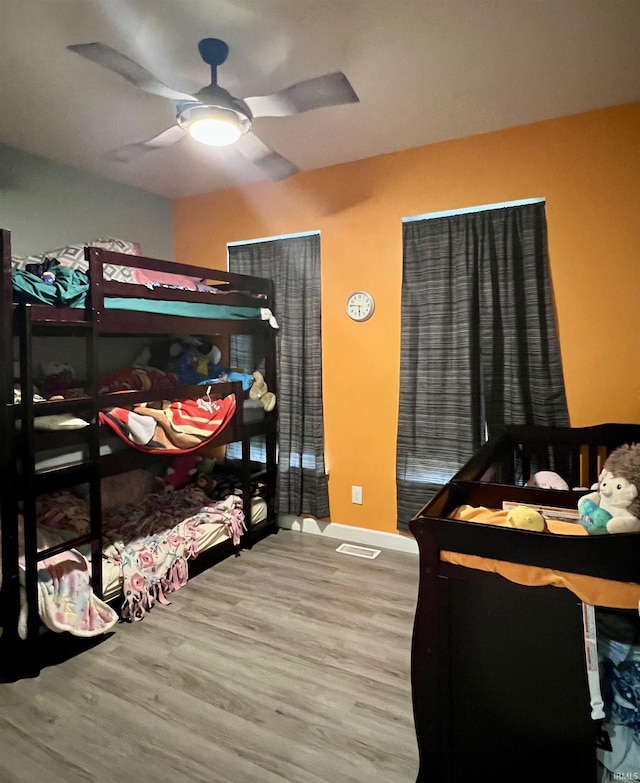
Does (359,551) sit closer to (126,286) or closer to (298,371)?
(298,371)

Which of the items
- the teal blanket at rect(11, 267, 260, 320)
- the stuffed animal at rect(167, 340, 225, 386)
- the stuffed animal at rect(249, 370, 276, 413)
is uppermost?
the teal blanket at rect(11, 267, 260, 320)

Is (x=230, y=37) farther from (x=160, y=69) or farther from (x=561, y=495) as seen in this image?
(x=561, y=495)

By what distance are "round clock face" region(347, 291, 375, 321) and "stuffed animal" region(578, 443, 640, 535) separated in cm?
211

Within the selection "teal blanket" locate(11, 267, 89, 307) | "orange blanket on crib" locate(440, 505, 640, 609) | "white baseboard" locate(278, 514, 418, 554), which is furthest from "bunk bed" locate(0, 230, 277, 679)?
"orange blanket on crib" locate(440, 505, 640, 609)

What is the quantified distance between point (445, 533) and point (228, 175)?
2952 millimetres

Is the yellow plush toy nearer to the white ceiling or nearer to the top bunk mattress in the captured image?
the white ceiling

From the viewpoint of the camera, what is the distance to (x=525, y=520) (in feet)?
4.87

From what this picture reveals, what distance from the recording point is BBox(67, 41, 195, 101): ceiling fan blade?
1.61 meters

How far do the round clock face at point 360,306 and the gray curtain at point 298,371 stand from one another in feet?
0.80

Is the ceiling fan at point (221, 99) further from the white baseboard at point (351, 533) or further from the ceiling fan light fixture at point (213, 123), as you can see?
the white baseboard at point (351, 533)

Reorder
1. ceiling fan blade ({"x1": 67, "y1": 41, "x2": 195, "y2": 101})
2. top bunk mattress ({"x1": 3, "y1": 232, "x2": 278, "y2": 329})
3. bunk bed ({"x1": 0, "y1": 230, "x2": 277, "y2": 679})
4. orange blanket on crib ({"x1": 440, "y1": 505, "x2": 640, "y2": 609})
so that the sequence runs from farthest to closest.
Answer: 1. top bunk mattress ({"x1": 3, "y1": 232, "x2": 278, "y2": 329})
2. bunk bed ({"x1": 0, "y1": 230, "x2": 277, "y2": 679})
3. ceiling fan blade ({"x1": 67, "y1": 41, "x2": 195, "y2": 101})
4. orange blanket on crib ({"x1": 440, "y1": 505, "x2": 640, "y2": 609})

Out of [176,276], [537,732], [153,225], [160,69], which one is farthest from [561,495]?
[153,225]

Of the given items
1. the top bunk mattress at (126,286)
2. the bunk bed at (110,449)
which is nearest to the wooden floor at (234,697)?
the bunk bed at (110,449)

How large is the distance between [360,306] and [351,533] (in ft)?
5.09
